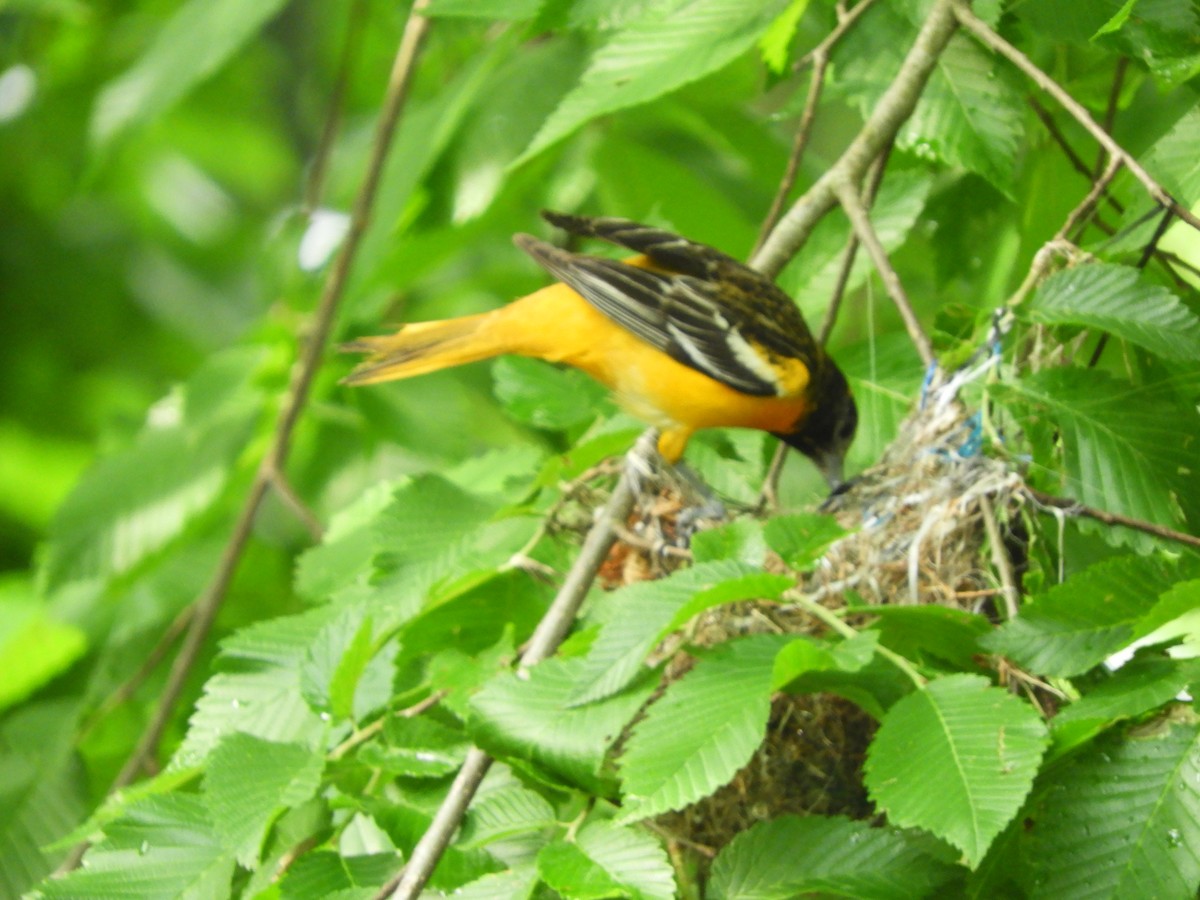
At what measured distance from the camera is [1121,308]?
2186 mm

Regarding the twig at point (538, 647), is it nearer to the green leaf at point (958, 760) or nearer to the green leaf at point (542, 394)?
the green leaf at point (542, 394)

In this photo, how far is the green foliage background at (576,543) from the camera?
1.89 metres

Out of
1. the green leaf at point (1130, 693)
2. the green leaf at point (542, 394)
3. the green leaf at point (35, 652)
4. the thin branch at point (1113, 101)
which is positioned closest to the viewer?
the green leaf at point (1130, 693)

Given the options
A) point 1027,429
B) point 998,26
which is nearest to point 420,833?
point 1027,429

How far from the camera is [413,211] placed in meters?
3.81

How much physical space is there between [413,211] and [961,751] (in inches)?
99.6

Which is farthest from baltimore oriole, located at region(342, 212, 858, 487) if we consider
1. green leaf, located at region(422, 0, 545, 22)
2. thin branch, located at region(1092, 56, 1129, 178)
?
thin branch, located at region(1092, 56, 1129, 178)

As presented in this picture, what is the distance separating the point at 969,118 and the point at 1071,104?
437 millimetres

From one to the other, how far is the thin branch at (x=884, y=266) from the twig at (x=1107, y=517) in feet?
1.18

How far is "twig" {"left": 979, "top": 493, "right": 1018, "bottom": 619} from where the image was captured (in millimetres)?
2229

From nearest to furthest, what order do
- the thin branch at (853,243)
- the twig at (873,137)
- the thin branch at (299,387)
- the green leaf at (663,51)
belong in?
the green leaf at (663,51)
the twig at (873,137)
the thin branch at (853,243)
the thin branch at (299,387)

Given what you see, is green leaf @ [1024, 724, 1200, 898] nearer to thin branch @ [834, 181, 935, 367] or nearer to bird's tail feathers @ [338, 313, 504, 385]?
thin branch @ [834, 181, 935, 367]

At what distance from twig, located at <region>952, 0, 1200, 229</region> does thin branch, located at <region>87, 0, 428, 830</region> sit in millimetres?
1725

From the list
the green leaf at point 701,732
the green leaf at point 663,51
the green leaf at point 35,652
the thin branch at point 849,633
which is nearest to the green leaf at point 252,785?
Result: the green leaf at point 701,732
